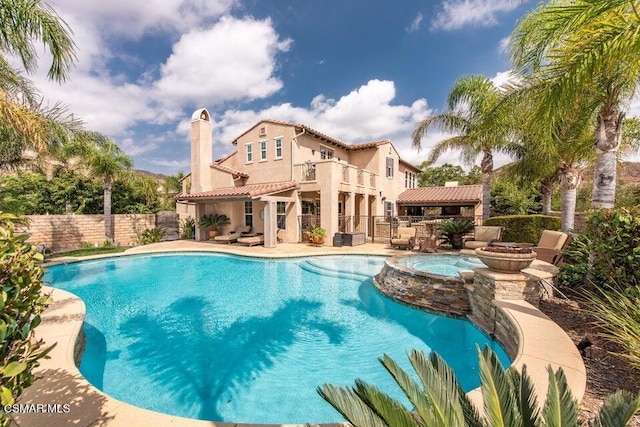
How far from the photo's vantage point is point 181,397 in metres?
4.69

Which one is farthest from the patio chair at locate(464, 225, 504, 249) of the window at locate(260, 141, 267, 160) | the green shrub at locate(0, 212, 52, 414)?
the green shrub at locate(0, 212, 52, 414)

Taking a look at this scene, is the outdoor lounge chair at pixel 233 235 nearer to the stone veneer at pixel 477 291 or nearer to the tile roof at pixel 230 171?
the tile roof at pixel 230 171

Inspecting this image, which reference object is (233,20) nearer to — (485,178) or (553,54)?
(553,54)

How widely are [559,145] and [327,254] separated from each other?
13192mm

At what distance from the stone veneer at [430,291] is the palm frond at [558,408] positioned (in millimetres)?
6161

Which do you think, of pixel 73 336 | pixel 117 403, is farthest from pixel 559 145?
pixel 73 336

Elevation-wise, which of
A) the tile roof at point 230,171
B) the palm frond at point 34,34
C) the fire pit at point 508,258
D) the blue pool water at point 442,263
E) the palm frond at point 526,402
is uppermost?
the palm frond at point 34,34

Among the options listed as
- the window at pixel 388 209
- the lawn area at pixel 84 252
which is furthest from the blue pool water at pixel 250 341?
the window at pixel 388 209

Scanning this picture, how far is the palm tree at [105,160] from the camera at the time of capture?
19.3 metres

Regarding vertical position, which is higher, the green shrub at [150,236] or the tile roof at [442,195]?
the tile roof at [442,195]

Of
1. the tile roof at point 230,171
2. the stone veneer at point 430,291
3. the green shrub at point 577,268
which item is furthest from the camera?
the tile roof at point 230,171

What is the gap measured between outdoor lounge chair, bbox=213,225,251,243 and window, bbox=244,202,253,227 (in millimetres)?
356

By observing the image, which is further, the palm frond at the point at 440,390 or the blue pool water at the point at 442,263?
the blue pool water at the point at 442,263

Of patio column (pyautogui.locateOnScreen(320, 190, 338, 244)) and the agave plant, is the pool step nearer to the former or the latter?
patio column (pyautogui.locateOnScreen(320, 190, 338, 244))
